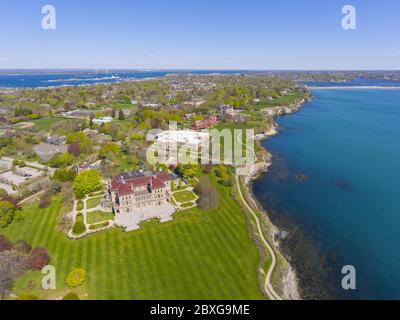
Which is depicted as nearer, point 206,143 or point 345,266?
point 345,266

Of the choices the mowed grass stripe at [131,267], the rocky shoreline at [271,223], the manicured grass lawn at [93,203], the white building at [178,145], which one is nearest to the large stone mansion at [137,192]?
the manicured grass lawn at [93,203]

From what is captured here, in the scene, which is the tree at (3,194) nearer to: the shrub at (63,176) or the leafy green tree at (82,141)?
the shrub at (63,176)

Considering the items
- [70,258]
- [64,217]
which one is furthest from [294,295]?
[64,217]

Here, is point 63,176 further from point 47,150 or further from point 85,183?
Answer: point 47,150

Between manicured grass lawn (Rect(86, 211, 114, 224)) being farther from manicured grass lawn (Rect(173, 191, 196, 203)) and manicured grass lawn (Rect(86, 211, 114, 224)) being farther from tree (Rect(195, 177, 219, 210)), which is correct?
tree (Rect(195, 177, 219, 210))

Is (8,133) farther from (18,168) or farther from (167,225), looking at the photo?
(167,225)
